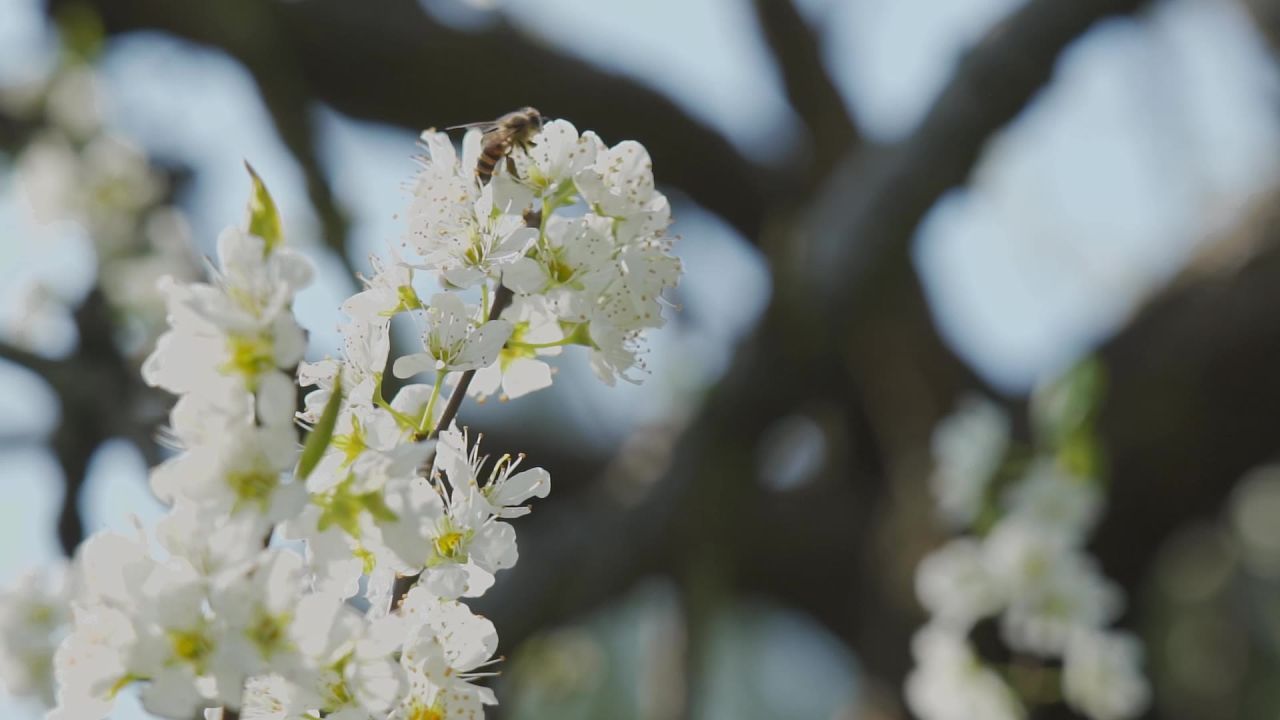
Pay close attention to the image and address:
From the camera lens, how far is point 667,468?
5.41 feet

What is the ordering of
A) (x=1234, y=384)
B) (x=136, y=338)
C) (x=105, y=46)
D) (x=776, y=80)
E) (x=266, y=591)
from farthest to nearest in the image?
(x=776, y=80) → (x=1234, y=384) → (x=105, y=46) → (x=136, y=338) → (x=266, y=591)

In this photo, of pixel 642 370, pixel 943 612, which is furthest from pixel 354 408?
pixel 943 612

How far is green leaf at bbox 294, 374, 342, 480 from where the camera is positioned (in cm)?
37

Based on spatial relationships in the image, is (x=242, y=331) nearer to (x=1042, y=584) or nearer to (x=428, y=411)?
(x=428, y=411)

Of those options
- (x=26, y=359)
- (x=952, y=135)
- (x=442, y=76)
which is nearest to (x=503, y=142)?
(x=26, y=359)

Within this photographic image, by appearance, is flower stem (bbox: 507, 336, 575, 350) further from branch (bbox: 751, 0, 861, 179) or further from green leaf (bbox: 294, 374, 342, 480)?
branch (bbox: 751, 0, 861, 179)

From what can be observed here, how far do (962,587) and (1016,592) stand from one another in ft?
0.30

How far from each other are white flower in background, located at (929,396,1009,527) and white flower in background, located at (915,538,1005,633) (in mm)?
62

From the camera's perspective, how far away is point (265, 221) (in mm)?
405

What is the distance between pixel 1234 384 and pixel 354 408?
71.5 inches

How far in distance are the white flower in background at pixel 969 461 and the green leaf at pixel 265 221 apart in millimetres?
1214

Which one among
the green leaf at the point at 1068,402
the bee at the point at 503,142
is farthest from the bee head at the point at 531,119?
the green leaf at the point at 1068,402

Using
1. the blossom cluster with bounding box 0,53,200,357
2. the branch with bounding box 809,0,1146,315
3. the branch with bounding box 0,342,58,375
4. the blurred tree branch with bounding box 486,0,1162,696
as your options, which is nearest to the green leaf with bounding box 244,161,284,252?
the branch with bounding box 0,342,58,375

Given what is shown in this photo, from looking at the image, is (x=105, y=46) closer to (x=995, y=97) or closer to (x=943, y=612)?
(x=995, y=97)
